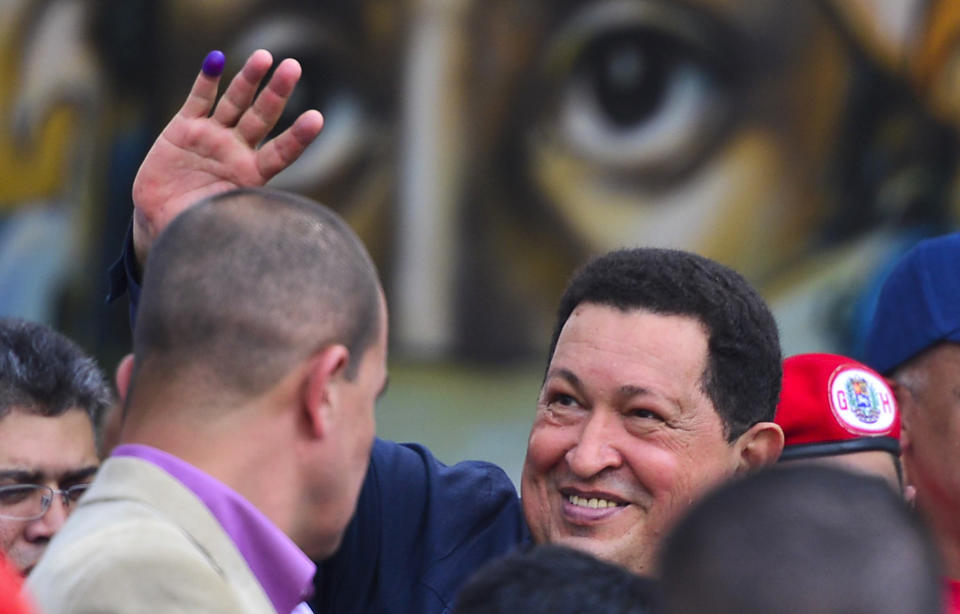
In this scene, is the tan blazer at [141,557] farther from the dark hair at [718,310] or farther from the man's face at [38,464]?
the man's face at [38,464]

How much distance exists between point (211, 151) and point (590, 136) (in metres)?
2.81

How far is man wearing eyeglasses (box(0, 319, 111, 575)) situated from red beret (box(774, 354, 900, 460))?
1523 mm

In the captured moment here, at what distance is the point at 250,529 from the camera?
1.84 m

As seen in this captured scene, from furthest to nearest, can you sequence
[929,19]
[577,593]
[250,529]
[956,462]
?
[929,19] → [956,462] → [250,529] → [577,593]

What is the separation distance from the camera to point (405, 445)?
308 cm

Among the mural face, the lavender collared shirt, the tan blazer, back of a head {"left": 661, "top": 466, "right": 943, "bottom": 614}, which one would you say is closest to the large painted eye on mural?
the mural face

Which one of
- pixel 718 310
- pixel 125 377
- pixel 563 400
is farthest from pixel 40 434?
pixel 718 310

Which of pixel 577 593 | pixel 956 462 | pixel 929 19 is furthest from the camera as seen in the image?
pixel 929 19

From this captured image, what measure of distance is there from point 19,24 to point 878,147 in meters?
3.09

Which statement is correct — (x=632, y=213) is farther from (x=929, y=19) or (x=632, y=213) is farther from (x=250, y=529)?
(x=250, y=529)

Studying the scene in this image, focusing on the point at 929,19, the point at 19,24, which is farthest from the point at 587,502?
the point at 19,24

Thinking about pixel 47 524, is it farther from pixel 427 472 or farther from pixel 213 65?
pixel 213 65

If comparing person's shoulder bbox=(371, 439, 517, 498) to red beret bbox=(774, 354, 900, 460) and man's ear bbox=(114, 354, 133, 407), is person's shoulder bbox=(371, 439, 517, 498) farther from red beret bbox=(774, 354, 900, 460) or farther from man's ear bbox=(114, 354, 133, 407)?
man's ear bbox=(114, 354, 133, 407)

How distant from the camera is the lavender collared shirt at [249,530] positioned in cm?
181
